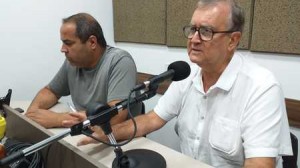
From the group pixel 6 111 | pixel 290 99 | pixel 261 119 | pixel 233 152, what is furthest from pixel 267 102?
pixel 6 111

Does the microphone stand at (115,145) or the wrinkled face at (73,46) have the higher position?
the wrinkled face at (73,46)

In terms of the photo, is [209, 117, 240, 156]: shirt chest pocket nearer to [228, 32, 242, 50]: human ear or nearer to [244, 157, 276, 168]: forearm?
[244, 157, 276, 168]: forearm

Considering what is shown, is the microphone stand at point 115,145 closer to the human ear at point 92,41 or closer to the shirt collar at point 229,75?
the shirt collar at point 229,75

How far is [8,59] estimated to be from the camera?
7.37 feet

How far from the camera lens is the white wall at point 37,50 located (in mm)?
2219

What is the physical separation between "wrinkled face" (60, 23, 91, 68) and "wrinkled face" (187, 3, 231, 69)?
2.38 ft

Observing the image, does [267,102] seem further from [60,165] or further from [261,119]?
[60,165]

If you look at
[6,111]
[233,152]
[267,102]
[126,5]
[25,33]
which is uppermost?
[126,5]

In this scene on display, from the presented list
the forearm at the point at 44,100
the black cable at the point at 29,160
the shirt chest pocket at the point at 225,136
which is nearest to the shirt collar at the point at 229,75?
the shirt chest pocket at the point at 225,136

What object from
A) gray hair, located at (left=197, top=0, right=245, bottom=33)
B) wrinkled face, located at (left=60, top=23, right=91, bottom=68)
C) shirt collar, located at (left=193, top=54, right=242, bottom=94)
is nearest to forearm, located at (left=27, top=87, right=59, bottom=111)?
wrinkled face, located at (left=60, top=23, right=91, bottom=68)

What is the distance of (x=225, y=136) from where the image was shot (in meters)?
1.17

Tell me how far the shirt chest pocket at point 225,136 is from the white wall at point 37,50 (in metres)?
0.98

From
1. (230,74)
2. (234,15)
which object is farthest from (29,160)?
(234,15)

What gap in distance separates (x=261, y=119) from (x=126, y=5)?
1.82 meters
